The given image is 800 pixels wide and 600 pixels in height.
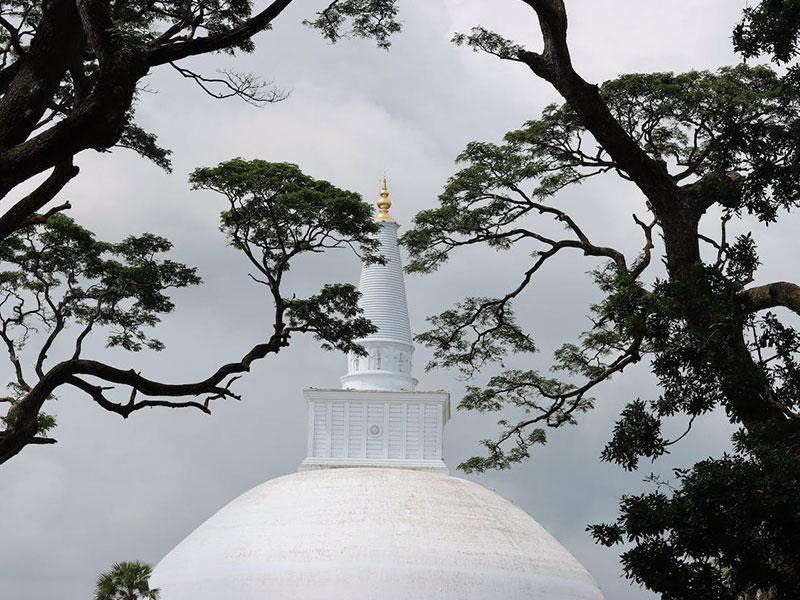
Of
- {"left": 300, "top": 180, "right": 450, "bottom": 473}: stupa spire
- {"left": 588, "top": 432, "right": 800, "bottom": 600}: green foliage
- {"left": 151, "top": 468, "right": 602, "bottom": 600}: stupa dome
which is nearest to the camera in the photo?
{"left": 588, "top": 432, "right": 800, "bottom": 600}: green foliage

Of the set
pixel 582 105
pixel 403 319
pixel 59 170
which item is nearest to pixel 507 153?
pixel 582 105

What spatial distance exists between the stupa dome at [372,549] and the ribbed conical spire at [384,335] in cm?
666

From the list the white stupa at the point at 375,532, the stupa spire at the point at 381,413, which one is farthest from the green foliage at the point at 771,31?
the stupa spire at the point at 381,413

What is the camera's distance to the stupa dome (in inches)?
1655

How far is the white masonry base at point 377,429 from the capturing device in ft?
175

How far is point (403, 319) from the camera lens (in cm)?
5456

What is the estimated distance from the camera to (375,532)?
4391 cm

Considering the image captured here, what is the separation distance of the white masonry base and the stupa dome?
4740 mm

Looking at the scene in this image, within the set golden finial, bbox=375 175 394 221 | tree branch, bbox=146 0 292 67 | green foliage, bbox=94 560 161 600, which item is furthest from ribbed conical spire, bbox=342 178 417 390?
tree branch, bbox=146 0 292 67

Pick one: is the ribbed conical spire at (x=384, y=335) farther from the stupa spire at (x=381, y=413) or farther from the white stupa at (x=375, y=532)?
the white stupa at (x=375, y=532)

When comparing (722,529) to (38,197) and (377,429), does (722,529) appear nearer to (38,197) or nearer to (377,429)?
(38,197)

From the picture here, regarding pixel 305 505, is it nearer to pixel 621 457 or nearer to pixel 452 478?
pixel 452 478

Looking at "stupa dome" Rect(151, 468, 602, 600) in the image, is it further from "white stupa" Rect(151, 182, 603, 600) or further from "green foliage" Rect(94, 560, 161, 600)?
"green foliage" Rect(94, 560, 161, 600)

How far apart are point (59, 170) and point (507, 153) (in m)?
11.7
